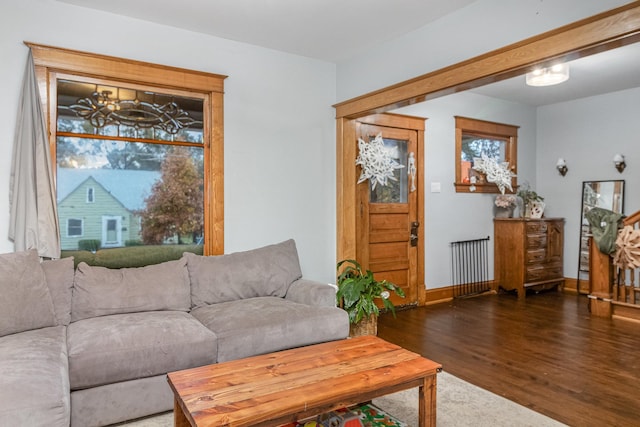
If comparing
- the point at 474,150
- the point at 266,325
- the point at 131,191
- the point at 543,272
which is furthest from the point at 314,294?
the point at 543,272

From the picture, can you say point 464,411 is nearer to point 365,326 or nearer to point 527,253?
point 365,326

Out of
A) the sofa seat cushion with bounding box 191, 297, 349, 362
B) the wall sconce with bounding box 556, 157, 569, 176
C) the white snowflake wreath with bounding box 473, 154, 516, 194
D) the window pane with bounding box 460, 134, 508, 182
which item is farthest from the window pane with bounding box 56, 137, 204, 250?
the wall sconce with bounding box 556, 157, 569, 176

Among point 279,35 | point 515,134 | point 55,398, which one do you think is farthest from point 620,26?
point 515,134

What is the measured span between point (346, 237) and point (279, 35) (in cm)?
203

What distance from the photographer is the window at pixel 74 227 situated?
3.14 metres

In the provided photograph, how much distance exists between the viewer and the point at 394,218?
16.0 feet

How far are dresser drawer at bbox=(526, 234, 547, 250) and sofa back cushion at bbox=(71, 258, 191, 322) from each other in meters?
4.47

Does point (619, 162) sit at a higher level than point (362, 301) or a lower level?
higher

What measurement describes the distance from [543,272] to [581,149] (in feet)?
6.02

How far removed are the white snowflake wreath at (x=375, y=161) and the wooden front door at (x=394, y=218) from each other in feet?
0.18

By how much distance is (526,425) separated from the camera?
7.46 ft

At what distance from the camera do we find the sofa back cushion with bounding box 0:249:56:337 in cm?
235

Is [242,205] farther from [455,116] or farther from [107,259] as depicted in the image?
[455,116]

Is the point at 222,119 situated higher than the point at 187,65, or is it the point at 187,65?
the point at 187,65
